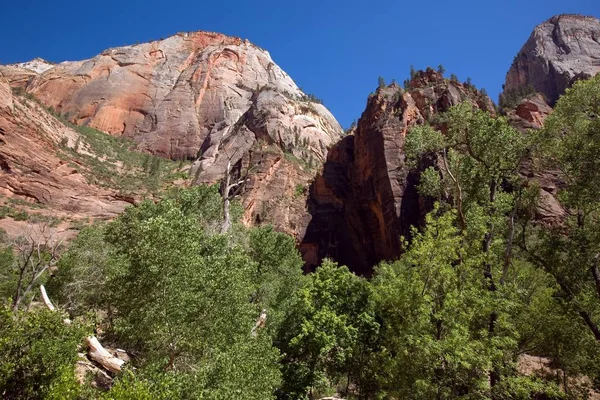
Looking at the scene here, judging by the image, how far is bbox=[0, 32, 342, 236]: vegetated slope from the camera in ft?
196

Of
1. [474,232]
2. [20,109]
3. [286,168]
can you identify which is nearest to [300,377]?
[474,232]

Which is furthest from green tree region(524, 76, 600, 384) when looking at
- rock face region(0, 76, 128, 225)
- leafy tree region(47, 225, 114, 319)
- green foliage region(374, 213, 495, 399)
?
rock face region(0, 76, 128, 225)

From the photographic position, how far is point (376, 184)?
167 feet

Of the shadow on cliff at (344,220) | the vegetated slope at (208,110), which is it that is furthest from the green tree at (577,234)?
the vegetated slope at (208,110)

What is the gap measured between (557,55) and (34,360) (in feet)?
380

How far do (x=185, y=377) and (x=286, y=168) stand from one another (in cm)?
5116

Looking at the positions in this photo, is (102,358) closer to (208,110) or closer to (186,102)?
(208,110)

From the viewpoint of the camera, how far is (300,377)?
1575 cm

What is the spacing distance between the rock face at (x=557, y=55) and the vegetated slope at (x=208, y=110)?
5104cm

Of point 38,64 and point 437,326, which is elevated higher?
point 38,64

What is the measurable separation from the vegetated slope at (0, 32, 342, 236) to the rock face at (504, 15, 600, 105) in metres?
51.0

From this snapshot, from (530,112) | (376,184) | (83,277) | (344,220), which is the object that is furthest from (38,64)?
(530,112)

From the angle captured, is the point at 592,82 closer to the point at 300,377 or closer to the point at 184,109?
the point at 300,377

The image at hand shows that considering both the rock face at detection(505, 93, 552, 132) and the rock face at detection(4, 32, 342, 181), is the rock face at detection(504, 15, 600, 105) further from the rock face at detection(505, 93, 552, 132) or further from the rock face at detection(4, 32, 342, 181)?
the rock face at detection(4, 32, 342, 181)
